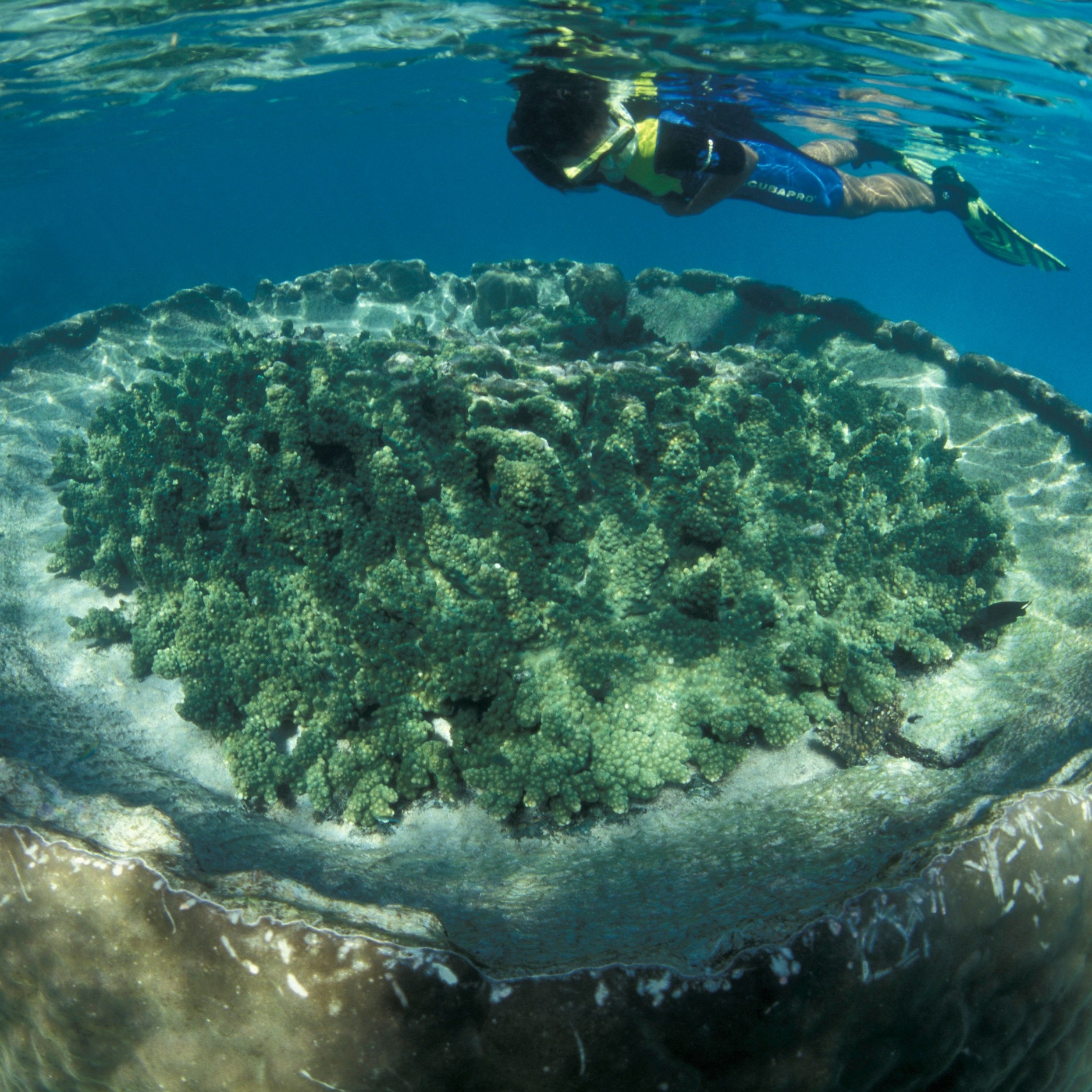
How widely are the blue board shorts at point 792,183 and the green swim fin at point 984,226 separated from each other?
2.21 metres

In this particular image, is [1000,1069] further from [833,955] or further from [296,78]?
[296,78]

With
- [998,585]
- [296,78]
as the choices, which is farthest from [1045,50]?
[296,78]

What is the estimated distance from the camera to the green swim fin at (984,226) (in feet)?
31.4

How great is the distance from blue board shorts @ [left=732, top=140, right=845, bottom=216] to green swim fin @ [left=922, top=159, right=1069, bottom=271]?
221cm

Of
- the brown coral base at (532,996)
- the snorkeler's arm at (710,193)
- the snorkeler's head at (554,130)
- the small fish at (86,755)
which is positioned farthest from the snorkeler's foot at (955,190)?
the small fish at (86,755)

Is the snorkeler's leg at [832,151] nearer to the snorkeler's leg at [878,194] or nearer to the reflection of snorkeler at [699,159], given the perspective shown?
the reflection of snorkeler at [699,159]

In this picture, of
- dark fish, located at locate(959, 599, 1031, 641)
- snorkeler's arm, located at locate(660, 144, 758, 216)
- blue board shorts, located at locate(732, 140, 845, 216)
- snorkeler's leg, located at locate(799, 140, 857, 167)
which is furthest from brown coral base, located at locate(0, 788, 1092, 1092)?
snorkeler's leg, located at locate(799, 140, 857, 167)

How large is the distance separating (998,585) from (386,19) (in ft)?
58.3

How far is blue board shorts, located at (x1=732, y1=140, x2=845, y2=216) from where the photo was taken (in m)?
9.38

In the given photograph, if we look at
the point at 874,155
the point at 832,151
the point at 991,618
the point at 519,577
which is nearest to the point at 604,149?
the point at 519,577

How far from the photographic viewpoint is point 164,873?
2.27 m

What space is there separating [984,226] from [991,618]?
27.8 ft

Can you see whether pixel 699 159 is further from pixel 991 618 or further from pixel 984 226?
pixel 984 226

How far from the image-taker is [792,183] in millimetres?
9477
